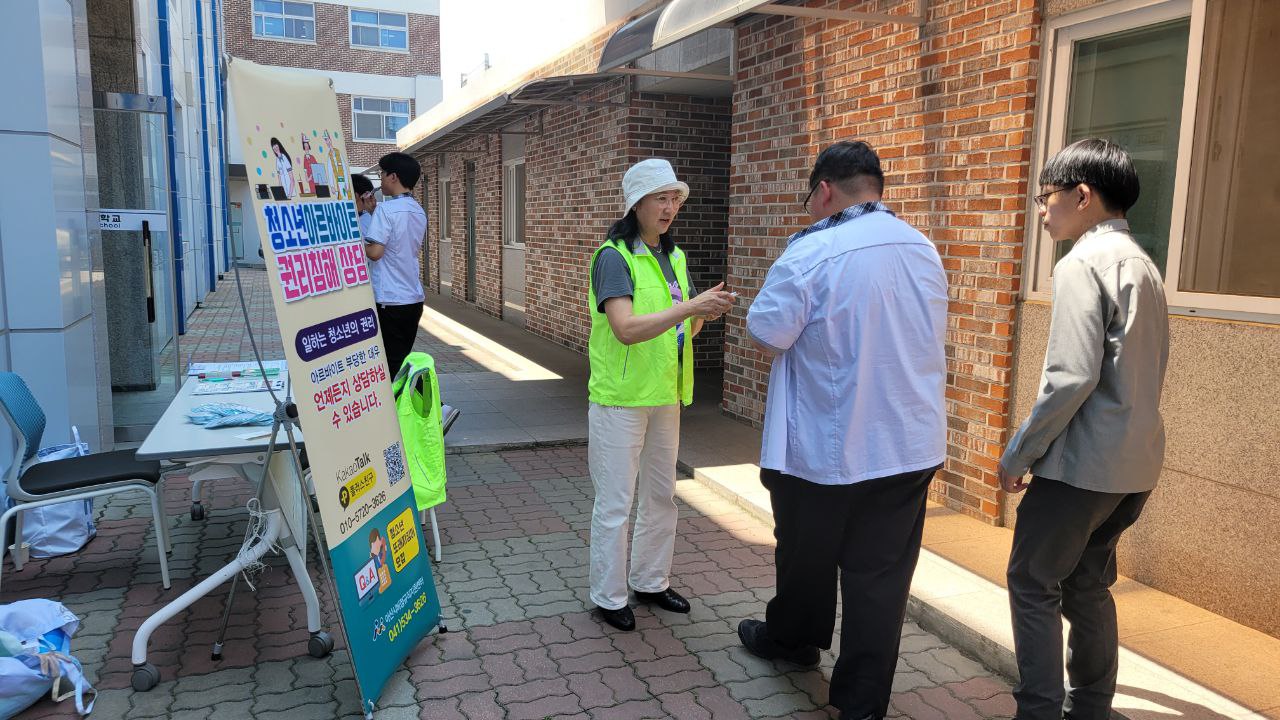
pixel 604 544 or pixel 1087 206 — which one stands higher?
pixel 1087 206

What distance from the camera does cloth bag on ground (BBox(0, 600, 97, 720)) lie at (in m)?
2.96

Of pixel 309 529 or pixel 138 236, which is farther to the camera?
pixel 138 236

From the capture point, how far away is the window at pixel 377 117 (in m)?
35.2

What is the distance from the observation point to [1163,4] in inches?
152

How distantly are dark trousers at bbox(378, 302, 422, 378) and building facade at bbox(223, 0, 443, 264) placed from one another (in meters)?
29.1

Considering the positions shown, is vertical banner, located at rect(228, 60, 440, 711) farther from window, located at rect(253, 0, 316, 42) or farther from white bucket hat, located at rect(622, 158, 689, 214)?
window, located at rect(253, 0, 316, 42)

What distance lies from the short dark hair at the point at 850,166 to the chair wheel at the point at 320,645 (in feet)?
8.03

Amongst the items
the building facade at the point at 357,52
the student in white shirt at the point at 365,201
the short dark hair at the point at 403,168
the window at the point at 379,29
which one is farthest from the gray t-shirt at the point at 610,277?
the window at the point at 379,29

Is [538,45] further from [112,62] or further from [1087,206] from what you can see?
[1087,206]

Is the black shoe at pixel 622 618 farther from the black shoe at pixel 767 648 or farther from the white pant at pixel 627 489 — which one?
the black shoe at pixel 767 648

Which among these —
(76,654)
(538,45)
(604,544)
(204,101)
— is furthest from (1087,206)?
(204,101)

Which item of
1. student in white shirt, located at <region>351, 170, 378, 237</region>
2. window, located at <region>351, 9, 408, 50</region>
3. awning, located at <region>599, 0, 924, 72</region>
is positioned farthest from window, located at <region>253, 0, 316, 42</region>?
student in white shirt, located at <region>351, 170, 378, 237</region>

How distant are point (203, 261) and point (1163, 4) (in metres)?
19.1

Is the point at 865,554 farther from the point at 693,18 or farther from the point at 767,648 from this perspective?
the point at 693,18
